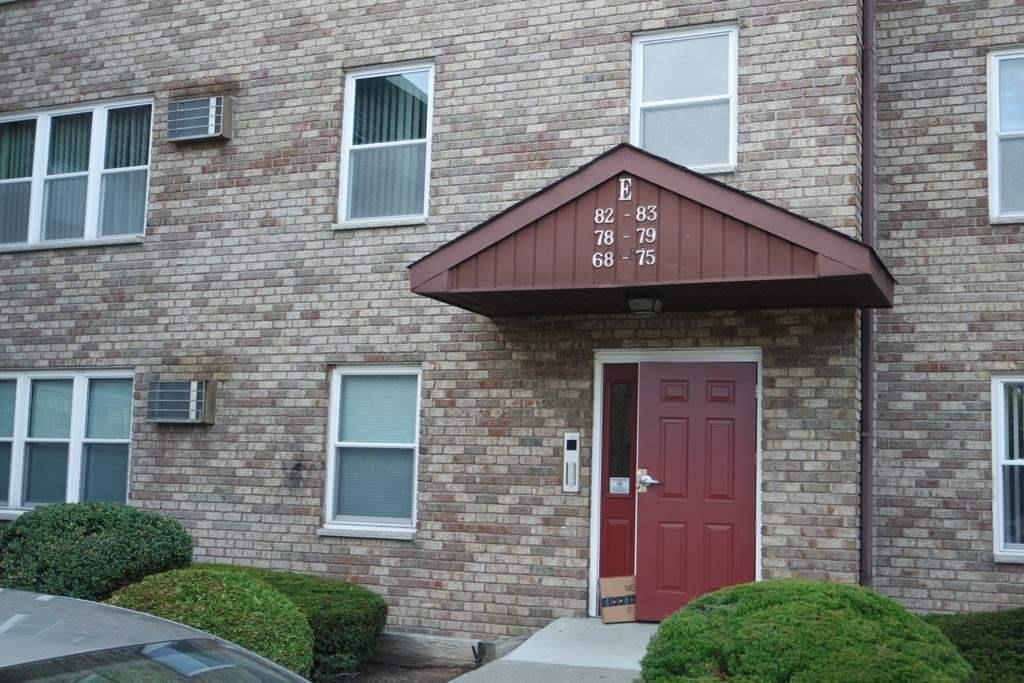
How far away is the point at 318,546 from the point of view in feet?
34.1

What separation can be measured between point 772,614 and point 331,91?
281 inches

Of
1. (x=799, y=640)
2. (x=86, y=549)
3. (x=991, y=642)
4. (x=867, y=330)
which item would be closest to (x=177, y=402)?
(x=86, y=549)

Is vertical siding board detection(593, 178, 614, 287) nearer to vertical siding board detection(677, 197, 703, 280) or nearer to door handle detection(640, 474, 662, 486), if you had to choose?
vertical siding board detection(677, 197, 703, 280)

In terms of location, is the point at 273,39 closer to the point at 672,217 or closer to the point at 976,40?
the point at 672,217

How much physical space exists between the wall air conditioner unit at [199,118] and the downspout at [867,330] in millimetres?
6096

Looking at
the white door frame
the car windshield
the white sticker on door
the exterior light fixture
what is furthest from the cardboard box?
the car windshield

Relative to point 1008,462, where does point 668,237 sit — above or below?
above

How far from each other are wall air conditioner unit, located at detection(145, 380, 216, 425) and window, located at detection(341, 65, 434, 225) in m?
2.17

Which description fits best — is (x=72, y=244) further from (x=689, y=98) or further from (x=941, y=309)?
(x=941, y=309)

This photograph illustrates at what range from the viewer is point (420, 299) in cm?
1028

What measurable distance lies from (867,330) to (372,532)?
4.68 metres

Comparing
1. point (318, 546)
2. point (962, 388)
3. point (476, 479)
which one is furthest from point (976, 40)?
point (318, 546)

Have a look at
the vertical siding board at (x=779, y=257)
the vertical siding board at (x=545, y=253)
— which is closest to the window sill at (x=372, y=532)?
the vertical siding board at (x=545, y=253)

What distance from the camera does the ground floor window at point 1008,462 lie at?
903cm
